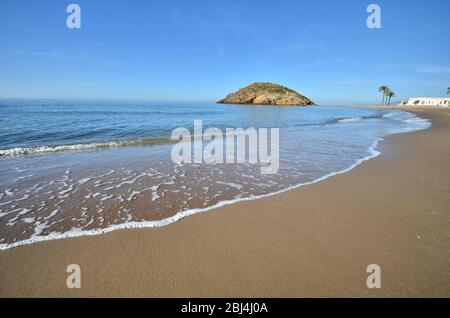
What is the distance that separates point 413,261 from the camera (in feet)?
9.07

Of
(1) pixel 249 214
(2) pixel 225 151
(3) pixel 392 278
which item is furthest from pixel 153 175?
(3) pixel 392 278

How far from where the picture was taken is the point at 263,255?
2.91 metres

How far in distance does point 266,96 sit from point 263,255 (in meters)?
113

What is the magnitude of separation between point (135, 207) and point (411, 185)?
630 centimetres

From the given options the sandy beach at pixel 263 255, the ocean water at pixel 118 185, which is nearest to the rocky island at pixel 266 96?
the ocean water at pixel 118 185

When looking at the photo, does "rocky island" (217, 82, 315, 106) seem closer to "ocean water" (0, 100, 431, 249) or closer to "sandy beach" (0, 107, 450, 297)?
"ocean water" (0, 100, 431, 249)

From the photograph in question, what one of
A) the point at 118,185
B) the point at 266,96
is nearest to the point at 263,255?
the point at 118,185

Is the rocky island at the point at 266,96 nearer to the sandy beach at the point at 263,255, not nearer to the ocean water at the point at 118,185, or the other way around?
the ocean water at the point at 118,185

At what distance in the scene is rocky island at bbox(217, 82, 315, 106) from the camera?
10781 cm

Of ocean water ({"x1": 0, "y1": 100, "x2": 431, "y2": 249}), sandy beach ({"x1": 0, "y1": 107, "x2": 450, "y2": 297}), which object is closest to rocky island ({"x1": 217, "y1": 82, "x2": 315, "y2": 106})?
ocean water ({"x1": 0, "y1": 100, "x2": 431, "y2": 249})

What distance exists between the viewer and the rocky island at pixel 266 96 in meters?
108

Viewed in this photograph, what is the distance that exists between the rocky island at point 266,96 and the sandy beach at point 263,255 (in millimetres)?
109441
